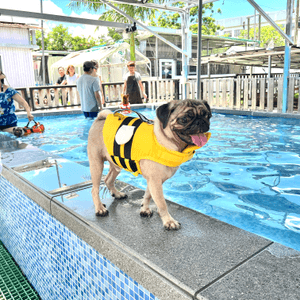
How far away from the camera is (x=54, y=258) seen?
2.54m

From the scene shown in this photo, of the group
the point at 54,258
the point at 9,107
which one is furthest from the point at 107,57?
the point at 54,258

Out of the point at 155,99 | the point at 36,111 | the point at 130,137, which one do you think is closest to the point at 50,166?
the point at 130,137

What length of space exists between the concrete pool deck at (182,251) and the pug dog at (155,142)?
15 centimetres

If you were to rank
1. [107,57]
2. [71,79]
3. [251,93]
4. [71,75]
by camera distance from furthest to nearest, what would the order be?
[107,57] → [71,79] → [71,75] → [251,93]

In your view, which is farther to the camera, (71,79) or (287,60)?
(71,79)

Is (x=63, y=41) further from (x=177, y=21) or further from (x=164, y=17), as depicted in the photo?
(x=177, y=21)

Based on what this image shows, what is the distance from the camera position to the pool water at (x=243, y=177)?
11.5 ft

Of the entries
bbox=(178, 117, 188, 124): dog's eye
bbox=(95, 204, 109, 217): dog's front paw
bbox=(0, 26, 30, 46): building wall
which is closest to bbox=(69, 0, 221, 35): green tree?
bbox=(0, 26, 30, 46): building wall

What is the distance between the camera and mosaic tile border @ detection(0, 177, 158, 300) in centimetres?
188

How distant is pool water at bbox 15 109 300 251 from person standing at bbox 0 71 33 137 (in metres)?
0.75

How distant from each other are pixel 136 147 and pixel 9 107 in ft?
19.2

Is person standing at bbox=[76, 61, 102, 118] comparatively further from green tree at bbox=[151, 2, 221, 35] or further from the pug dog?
green tree at bbox=[151, 2, 221, 35]

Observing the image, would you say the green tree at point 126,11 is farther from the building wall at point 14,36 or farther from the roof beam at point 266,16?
the roof beam at point 266,16

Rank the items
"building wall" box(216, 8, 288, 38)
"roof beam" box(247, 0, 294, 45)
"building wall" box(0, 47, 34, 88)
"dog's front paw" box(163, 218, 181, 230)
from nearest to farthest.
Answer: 1. "dog's front paw" box(163, 218, 181, 230)
2. "roof beam" box(247, 0, 294, 45)
3. "building wall" box(0, 47, 34, 88)
4. "building wall" box(216, 8, 288, 38)
